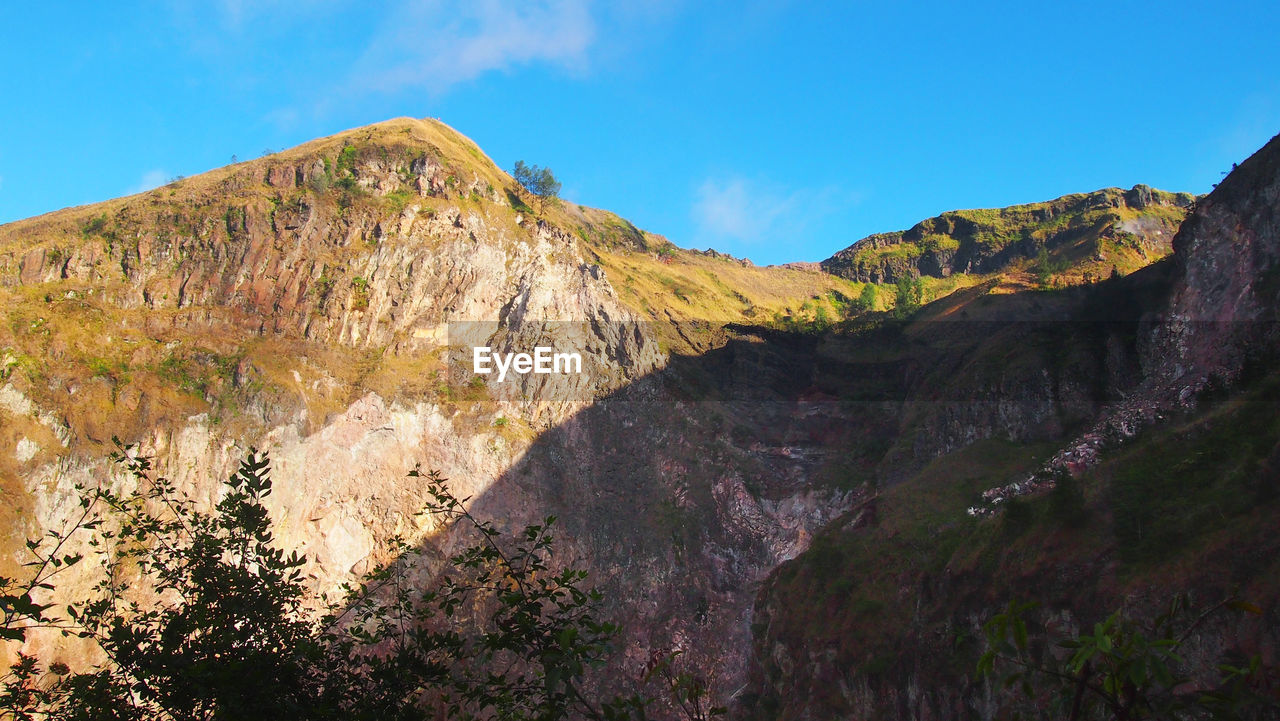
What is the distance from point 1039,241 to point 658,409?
177ft

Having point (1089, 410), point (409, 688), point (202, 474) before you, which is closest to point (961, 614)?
point (1089, 410)

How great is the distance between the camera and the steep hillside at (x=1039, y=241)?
67.2 meters

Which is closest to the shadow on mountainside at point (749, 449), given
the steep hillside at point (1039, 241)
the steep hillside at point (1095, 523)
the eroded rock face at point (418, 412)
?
the eroded rock face at point (418, 412)

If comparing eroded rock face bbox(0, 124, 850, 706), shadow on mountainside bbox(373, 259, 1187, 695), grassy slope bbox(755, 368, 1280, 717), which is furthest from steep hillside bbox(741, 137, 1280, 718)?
eroded rock face bbox(0, 124, 850, 706)

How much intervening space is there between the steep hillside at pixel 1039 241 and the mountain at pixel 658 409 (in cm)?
640

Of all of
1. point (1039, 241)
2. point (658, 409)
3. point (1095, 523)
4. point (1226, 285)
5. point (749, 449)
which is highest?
point (1039, 241)

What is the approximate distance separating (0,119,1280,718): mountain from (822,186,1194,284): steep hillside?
640 cm

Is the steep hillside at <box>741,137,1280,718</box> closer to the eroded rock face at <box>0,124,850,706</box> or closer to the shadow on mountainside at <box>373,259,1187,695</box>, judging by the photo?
the shadow on mountainside at <box>373,259,1187,695</box>

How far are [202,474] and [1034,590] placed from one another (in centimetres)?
3714

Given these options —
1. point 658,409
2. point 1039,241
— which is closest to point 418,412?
point 658,409

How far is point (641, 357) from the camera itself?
5184 centimetres

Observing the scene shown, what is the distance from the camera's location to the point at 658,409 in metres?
49.2

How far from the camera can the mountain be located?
2816 cm

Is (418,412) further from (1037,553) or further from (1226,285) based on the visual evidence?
(1226,285)
